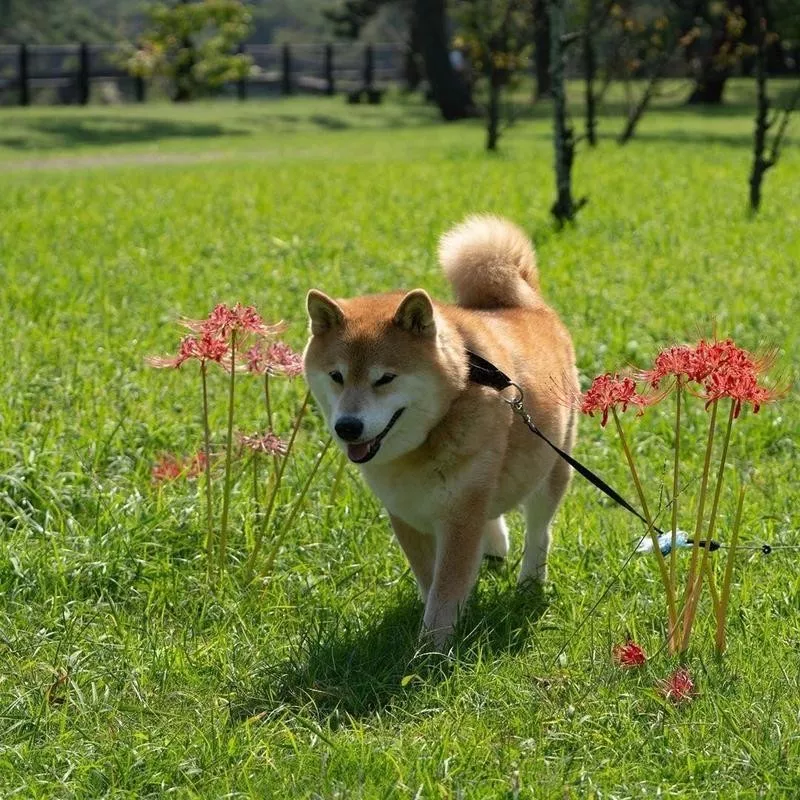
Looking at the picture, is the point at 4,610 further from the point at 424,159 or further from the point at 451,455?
the point at 424,159

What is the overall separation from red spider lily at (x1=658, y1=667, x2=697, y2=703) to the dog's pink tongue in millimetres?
1163

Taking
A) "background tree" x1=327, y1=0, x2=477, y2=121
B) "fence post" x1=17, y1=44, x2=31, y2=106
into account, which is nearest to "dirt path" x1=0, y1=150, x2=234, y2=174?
"background tree" x1=327, y1=0, x2=477, y2=121

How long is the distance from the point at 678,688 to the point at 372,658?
102cm

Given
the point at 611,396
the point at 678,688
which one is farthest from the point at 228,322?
the point at 678,688

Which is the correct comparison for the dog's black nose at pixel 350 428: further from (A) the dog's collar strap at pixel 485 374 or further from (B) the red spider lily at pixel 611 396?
(B) the red spider lily at pixel 611 396

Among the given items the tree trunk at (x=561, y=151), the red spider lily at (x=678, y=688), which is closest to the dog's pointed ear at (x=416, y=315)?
the red spider lily at (x=678, y=688)

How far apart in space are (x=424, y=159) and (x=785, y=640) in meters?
17.6

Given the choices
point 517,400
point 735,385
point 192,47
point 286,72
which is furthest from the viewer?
point 286,72

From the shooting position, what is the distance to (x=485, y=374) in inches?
182

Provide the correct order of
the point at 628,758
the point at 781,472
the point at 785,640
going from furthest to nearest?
the point at 781,472
the point at 785,640
the point at 628,758

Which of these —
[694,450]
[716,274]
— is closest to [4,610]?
[694,450]

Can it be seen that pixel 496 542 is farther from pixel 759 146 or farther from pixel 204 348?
pixel 759 146

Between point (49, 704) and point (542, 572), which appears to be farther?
point (542, 572)

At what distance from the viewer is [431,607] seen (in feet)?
14.8
